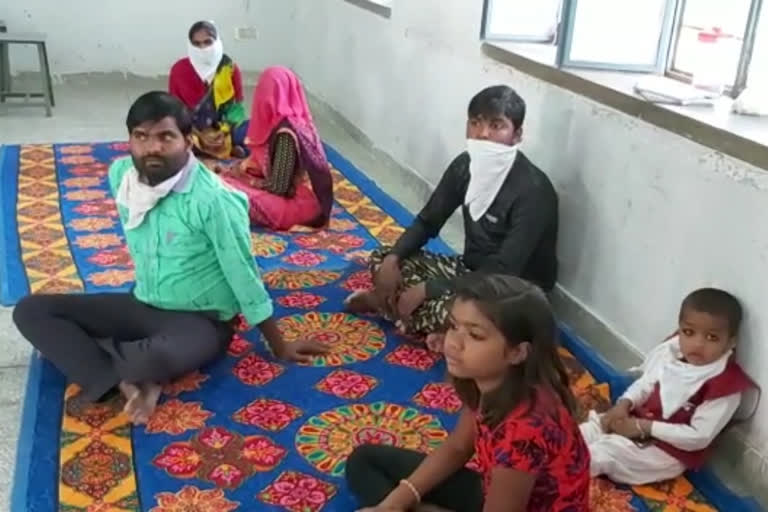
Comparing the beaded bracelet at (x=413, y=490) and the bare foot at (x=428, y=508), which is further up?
the beaded bracelet at (x=413, y=490)

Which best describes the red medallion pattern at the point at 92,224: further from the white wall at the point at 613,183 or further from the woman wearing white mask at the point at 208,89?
the white wall at the point at 613,183

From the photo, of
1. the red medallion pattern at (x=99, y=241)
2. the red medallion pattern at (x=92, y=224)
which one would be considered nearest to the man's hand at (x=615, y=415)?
the red medallion pattern at (x=99, y=241)

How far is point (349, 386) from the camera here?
2.31 meters

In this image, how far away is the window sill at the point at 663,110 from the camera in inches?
77.9

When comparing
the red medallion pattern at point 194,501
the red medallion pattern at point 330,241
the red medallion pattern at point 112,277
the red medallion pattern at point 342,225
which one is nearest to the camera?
the red medallion pattern at point 194,501

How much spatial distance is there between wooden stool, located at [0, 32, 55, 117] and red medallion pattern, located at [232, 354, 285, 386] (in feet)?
10.4

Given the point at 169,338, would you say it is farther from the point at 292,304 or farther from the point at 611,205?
the point at 611,205

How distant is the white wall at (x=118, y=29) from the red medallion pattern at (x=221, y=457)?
4548mm

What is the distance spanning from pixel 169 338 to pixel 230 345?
315mm

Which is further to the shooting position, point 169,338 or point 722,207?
point 169,338

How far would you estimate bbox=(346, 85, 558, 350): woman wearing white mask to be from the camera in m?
2.45

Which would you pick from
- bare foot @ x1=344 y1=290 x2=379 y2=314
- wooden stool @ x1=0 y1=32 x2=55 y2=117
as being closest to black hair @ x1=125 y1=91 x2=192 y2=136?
bare foot @ x1=344 y1=290 x2=379 y2=314

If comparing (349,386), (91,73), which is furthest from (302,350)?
(91,73)

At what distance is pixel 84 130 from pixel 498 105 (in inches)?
120
